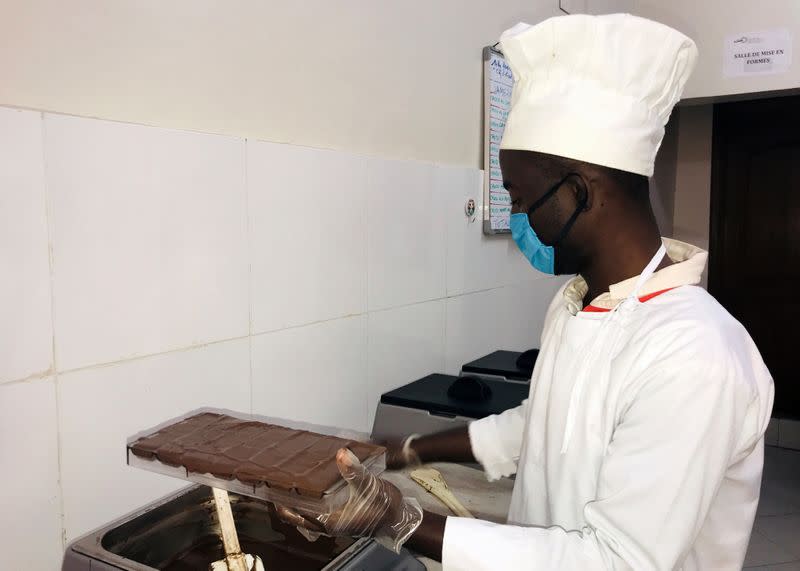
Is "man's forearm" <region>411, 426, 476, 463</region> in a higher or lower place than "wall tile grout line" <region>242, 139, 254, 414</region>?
lower

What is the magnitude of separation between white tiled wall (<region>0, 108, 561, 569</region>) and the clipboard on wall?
40 cm

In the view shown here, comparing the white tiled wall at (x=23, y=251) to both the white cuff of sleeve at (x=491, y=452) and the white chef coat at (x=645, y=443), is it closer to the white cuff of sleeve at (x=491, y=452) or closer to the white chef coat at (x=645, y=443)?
the white chef coat at (x=645, y=443)

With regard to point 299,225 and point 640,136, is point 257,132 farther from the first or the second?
point 640,136

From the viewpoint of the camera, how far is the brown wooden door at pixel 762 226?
12.0 feet

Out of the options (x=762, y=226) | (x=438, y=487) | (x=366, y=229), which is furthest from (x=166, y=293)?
(x=762, y=226)

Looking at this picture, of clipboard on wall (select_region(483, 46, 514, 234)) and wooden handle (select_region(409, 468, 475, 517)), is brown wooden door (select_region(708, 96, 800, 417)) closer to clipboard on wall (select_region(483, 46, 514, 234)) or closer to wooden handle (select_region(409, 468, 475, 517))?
clipboard on wall (select_region(483, 46, 514, 234))

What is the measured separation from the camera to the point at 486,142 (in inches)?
81.7

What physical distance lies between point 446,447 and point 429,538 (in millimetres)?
398

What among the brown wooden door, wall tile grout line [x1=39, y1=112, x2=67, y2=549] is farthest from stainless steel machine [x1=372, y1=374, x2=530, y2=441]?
the brown wooden door

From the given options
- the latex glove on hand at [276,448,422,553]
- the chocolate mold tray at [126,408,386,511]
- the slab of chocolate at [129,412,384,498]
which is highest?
the slab of chocolate at [129,412,384,498]

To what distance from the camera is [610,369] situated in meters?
0.91

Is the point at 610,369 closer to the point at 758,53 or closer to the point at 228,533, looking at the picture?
the point at 228,533

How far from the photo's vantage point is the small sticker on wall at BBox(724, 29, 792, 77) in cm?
268

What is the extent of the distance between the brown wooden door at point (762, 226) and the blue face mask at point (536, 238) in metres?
3.24
